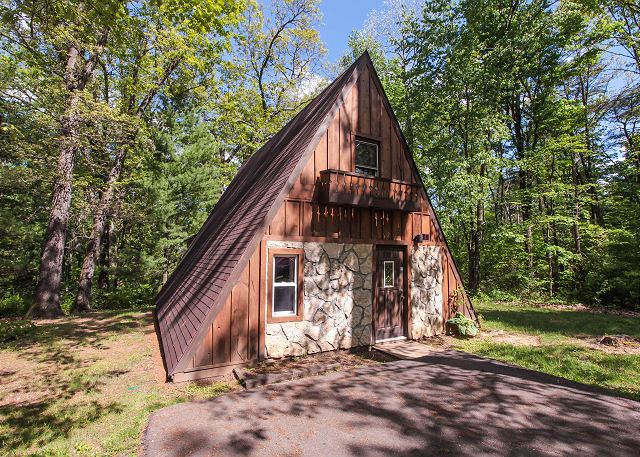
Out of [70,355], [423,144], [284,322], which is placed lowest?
[70,355]

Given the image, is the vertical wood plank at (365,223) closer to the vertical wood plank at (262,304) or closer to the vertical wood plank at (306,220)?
the vertical wood plank at (306,220)

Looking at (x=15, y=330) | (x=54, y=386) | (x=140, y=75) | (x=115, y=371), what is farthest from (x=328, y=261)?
(x=140, y=75)

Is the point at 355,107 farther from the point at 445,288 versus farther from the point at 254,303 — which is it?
the point at 445,288

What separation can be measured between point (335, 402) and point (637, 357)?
753 centimetres

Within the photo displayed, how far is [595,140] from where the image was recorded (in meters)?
20.8

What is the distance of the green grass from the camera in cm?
636

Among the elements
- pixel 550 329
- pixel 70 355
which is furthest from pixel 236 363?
pixel 550 329

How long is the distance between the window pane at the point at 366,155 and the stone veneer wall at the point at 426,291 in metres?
2.91

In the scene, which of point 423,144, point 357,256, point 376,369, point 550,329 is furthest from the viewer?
point 423,144

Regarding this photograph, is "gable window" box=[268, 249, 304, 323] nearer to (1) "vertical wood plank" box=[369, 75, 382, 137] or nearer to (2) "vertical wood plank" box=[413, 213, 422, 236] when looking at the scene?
(2) "vertical wood plank" box=[413, 213, 422, 236]

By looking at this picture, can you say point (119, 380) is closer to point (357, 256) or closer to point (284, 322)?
point (284, 322)

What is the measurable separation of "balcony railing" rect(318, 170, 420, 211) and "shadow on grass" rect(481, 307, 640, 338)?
6182 mm

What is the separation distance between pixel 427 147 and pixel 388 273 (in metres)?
13.7

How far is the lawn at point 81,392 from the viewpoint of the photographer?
412 cm
